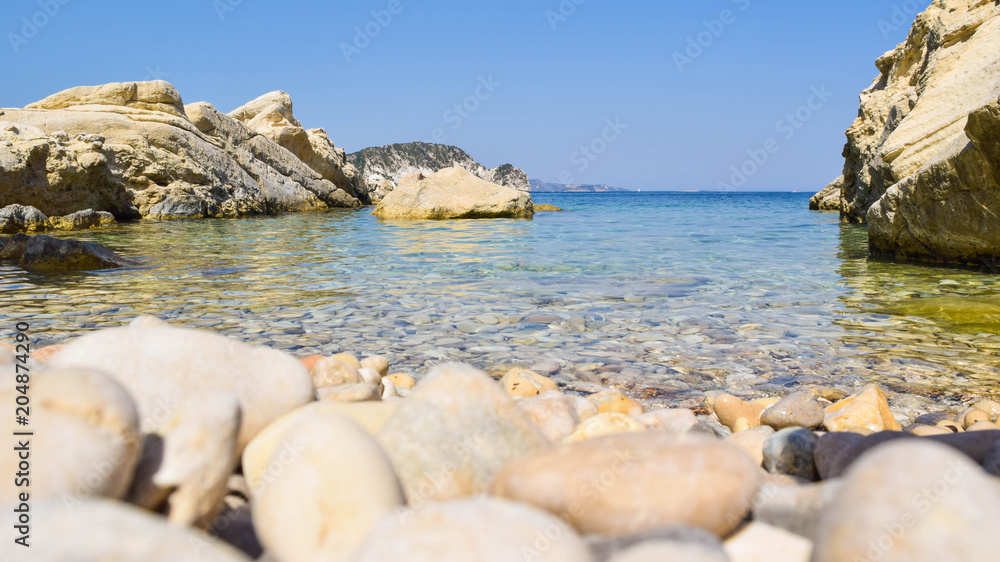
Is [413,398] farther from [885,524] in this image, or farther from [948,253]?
[948,253]

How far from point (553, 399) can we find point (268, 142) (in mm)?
30329

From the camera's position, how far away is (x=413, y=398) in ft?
5.96

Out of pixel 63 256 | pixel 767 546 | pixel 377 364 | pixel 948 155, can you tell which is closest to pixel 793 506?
pixel 767 546

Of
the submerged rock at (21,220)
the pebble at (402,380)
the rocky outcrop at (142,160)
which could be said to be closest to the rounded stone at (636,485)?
the pebble at (402,380)

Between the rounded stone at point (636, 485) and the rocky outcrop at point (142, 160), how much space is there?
19985 millimetres

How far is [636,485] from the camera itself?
145cm

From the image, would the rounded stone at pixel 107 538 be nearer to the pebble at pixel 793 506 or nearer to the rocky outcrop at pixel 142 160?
the pebble at pixel 793 506

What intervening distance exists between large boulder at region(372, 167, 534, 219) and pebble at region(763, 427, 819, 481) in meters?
20.7

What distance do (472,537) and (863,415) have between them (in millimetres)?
2387

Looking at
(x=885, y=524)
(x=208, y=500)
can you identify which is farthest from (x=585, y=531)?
(x=208, y=500)

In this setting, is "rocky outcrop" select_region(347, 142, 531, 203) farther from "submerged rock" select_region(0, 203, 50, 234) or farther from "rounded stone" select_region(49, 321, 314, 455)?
"rounded stone" select_region(49, 321, 314, 455)

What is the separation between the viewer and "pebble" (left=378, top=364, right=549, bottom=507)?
1686 millimetres

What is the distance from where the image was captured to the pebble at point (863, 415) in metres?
2.82

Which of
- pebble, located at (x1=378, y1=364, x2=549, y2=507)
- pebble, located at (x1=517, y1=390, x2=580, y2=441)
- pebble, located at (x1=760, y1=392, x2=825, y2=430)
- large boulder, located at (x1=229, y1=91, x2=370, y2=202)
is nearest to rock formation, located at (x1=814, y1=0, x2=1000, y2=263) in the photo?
pebble, located at (x1=760, y1=392, x2=825, y2=430)
